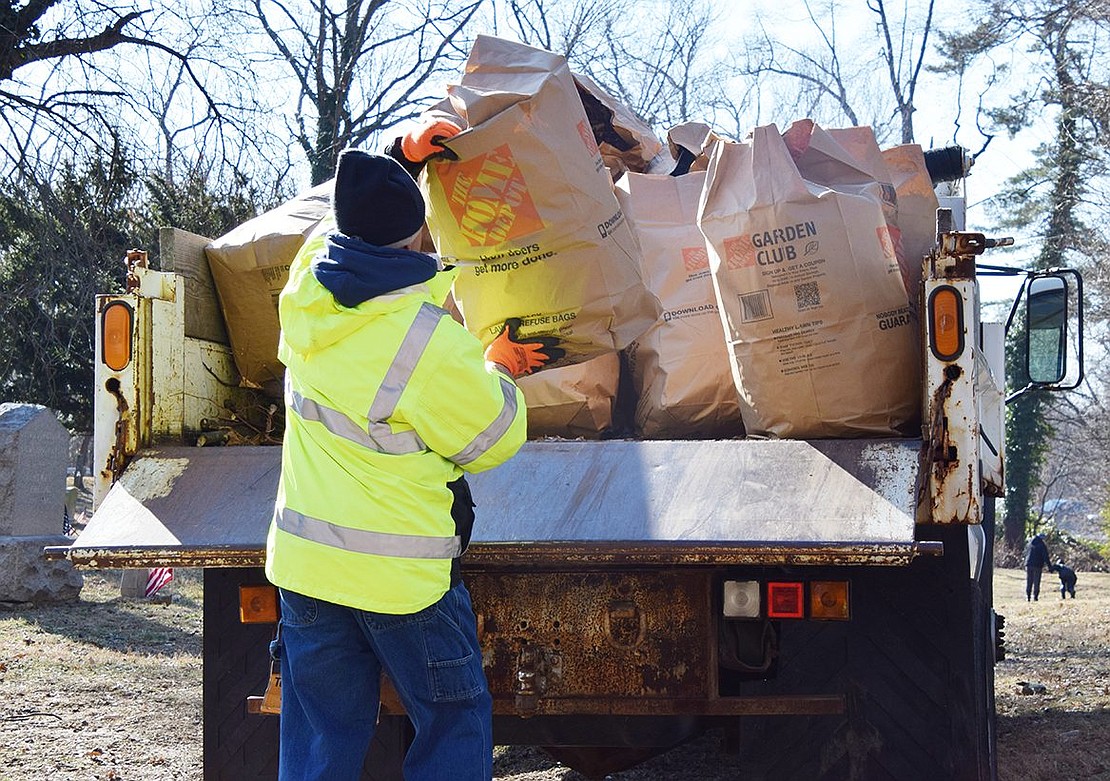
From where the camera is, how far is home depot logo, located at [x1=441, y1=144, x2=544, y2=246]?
3139mm

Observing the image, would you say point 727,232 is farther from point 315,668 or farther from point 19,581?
point 19,581

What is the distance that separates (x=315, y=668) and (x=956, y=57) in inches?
856

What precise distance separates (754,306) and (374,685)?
1393 millimetres

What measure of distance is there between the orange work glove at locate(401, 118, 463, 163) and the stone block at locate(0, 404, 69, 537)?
25.9 feet

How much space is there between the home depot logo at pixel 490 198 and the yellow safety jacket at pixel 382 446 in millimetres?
818

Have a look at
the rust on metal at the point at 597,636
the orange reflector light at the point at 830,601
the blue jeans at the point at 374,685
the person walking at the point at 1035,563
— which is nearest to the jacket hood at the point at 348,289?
the blue jeans at the point at 374,685

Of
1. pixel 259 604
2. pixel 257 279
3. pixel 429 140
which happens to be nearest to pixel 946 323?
pixel 429 140

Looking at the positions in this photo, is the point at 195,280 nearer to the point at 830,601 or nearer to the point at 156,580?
Result: the point at 830,601

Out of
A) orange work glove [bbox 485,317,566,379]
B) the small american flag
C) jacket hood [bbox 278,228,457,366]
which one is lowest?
the small american flag

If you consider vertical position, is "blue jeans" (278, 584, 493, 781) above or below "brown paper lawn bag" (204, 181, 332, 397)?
below

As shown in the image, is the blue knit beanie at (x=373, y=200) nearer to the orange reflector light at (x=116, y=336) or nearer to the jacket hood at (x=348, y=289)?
the jacket hood at (x=348, y=289)

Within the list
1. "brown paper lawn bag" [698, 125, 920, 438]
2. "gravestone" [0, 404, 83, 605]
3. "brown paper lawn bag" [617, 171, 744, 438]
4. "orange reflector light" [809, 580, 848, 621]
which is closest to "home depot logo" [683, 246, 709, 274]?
"brown paper lawn bag" [617, 171, 744, 438]

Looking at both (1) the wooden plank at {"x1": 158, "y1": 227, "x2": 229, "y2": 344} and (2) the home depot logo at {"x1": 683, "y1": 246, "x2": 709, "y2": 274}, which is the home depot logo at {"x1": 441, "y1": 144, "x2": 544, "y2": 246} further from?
(1) the wooden plank at {"x1": 158, "y1": 227, "x2": 229, "y2": 344}

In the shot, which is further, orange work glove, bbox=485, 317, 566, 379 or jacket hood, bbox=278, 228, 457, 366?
orange work glove, bbox=485, 317, 566, 379
